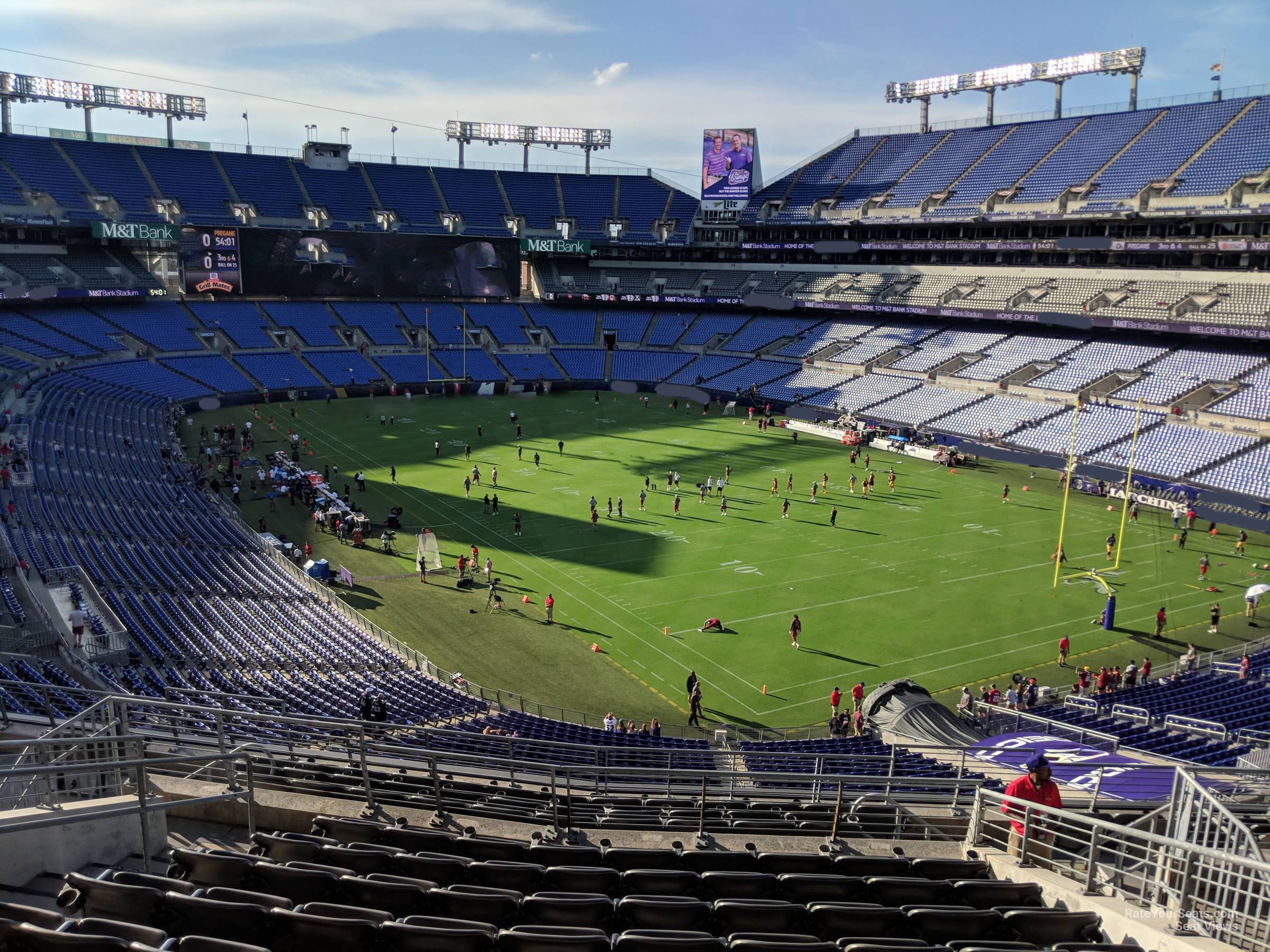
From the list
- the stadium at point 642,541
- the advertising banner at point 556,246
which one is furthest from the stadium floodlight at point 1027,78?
the advertising banner at point 556,246

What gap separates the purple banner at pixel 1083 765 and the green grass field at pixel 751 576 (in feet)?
19.8

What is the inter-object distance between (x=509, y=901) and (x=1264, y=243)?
6094cm

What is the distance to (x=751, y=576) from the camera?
114ft

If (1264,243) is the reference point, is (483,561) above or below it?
below

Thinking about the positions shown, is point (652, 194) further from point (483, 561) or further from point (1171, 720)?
point (1171, 720)

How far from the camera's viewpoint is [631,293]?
3474 inches

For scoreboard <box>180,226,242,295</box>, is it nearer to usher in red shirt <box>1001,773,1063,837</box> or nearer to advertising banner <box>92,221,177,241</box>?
advertising banner <box>92,221,177,241</box>

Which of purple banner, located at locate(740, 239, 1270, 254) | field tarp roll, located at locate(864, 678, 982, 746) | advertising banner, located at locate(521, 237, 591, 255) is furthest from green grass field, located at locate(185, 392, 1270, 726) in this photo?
advertising banner, located at locate(521, 237, 591, 255)

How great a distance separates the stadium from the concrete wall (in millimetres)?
35

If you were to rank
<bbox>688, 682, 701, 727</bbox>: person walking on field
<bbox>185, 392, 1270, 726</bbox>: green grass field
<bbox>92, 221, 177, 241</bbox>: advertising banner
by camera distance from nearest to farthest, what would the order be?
<bbox>688, 682, 701, 727</bbox>: person walking on field → <bbox>185, 392, 1270, 726</bbox>: green grass field → <bbox>92, 221, 177, 241</bbox>: advertising banner

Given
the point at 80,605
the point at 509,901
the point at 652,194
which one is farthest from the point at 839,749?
the point at 652,194

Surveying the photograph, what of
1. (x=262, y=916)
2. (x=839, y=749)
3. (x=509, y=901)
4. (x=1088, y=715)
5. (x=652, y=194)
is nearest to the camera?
(x=262, y=916)

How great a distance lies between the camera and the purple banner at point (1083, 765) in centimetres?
1506

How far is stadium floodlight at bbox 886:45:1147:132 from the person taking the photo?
71.8 metres
